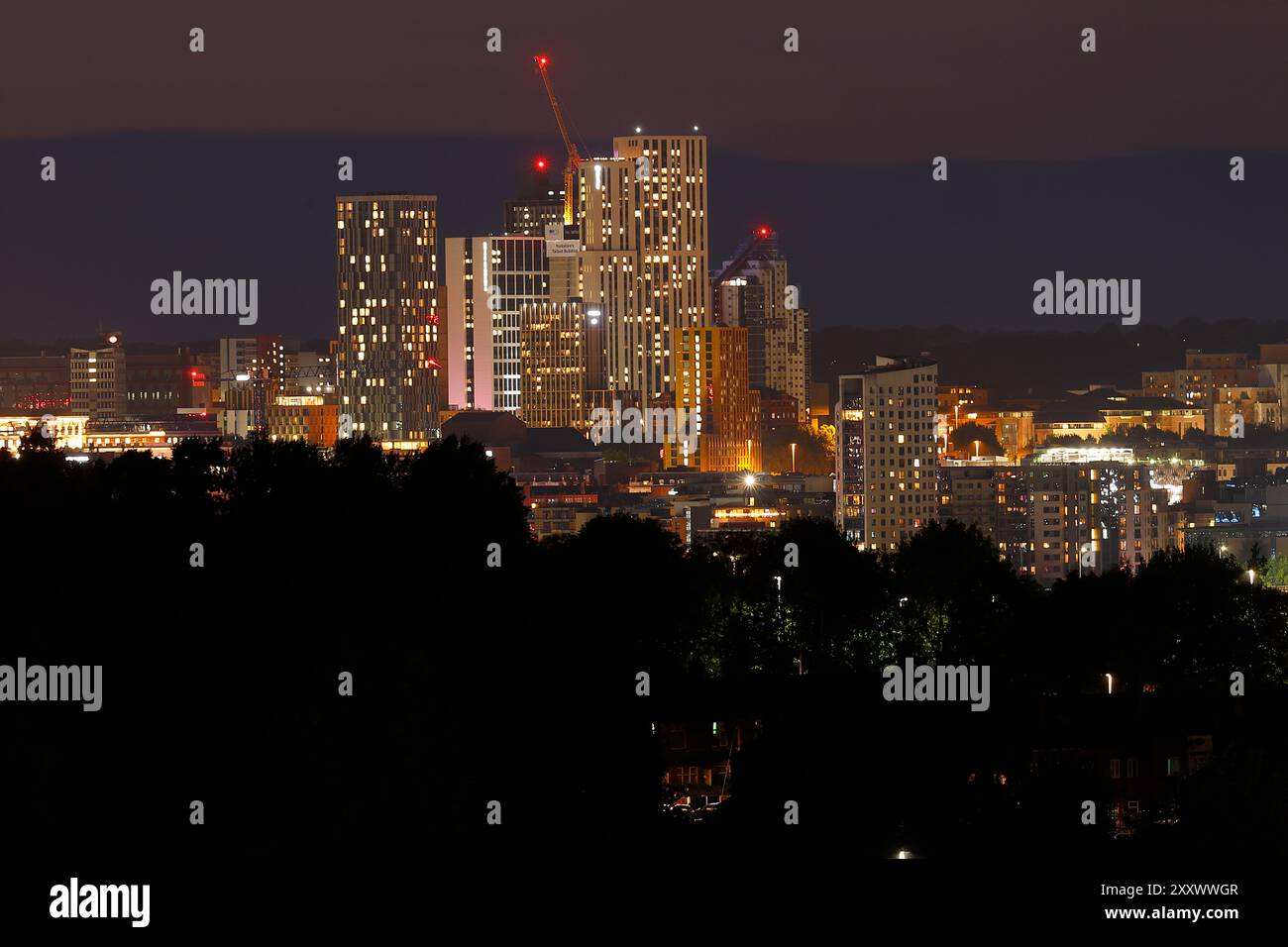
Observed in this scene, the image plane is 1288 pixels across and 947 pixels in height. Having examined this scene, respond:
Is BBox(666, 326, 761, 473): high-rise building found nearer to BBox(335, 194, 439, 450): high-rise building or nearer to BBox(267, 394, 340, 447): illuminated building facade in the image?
BBox(335, 194, 439, 450): high-rise building

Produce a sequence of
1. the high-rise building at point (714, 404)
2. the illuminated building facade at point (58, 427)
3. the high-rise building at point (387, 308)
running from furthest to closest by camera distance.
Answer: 1. the high-rise building at point (387, 308)
2. the high-rise building at point (714, 404)
3. the illuminated building facade at point (58, 427)

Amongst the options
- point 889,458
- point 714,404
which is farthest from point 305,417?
point 889,458

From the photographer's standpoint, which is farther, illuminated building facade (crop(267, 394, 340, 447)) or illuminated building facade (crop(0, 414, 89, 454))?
illuminated building facade (crop(267, 394, 340, 447))

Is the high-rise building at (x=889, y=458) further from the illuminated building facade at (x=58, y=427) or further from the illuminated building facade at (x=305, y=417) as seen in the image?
the illuminated building facade at (x=58, y=427)

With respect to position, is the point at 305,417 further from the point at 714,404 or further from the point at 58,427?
the point at 714,404

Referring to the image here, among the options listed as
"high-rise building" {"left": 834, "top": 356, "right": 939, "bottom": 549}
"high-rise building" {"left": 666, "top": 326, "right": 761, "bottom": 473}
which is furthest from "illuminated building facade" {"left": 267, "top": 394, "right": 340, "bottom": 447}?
"high-rise building" {"left": 834, "top": 356, "right": 939, "bottom": 549}

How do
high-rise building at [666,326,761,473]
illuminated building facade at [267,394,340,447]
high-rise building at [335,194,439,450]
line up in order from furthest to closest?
1. high-rise building at [335,194,439,450]
2. high-rise building at [666,326,761,473]
3. illuminated building facade at [267,394,340,447]

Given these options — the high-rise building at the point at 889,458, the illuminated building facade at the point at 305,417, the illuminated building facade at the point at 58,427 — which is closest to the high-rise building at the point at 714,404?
the illuminated building facade at the point at 305,417
